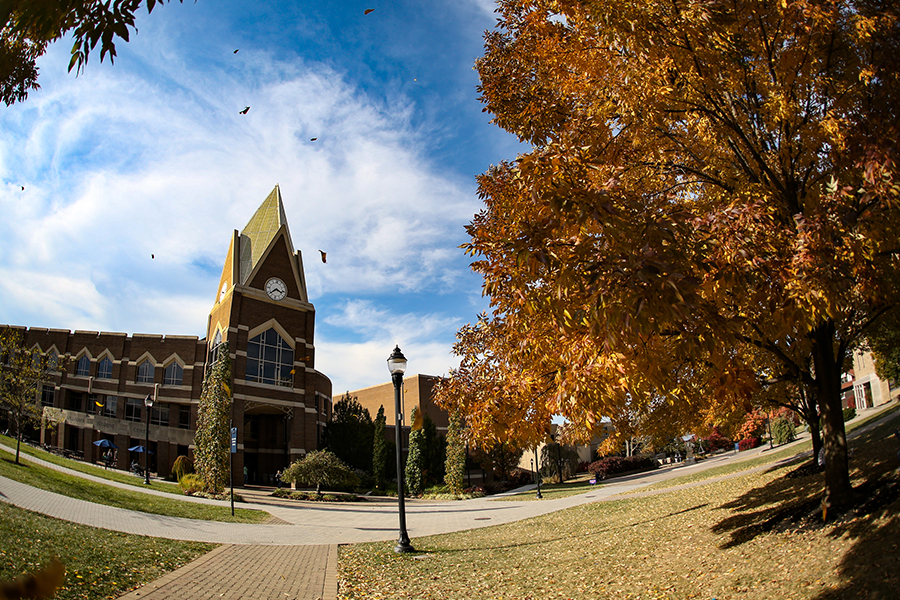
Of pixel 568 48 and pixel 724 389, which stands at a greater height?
pixel 568 48

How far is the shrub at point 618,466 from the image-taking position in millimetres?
42125

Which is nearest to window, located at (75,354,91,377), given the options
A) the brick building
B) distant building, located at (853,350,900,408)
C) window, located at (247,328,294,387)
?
the brick building

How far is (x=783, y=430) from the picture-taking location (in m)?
37.8

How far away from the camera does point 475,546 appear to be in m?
12.2

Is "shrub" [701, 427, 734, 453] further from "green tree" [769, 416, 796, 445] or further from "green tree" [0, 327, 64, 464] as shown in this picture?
"green tree" [0, 327, 64, 464]

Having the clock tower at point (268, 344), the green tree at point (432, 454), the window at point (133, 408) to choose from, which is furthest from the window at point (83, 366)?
the green tree at point (432, 454)

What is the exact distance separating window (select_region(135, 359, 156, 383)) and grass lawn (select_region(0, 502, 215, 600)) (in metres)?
36.2

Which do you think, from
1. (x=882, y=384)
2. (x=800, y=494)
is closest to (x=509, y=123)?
(x=800, y=494)

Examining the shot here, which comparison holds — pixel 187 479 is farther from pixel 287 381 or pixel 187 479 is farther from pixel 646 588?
pixel 646 588

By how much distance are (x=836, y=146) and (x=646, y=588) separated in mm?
5814

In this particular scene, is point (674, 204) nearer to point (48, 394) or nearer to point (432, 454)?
point (432, 454)

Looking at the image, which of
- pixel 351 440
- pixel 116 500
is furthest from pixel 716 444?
pixel 116 500

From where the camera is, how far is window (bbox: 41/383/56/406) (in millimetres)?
42344

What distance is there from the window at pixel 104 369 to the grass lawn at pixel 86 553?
38.9m
